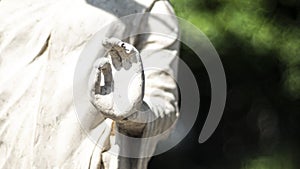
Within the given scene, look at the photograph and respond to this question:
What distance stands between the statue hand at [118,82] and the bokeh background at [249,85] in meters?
1.59

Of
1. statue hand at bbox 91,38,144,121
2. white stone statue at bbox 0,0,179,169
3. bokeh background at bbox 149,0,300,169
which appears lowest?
bokeh background at bbox 149,0,300,169

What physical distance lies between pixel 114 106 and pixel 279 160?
193 cm

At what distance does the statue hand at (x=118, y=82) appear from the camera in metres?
3.05

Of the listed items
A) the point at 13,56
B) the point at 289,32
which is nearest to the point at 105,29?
the point at 13,56

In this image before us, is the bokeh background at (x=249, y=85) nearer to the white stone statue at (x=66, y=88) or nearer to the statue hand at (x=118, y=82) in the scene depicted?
the white stone statue at (x=66, y=88)

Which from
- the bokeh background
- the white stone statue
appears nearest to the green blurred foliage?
the bokeh background

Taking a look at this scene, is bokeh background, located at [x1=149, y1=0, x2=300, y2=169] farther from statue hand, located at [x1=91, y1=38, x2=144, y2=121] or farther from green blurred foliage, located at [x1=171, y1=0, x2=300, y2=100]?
statue hand, located at [x1=91, y1=38, x2=144, y2=121]

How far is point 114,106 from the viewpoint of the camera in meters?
3.05

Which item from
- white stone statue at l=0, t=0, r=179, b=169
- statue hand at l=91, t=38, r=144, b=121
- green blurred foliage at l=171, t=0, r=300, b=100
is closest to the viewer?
statue hand at l=91, t=38, r=144, b=121

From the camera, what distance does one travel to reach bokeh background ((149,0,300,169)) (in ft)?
15.4

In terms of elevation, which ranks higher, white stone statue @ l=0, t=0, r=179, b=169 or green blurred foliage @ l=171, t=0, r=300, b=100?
white stone statue @ l=0, t=0, r=179, b=169

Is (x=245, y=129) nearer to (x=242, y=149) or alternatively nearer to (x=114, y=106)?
(x=242, y=149)

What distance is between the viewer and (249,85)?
492cm

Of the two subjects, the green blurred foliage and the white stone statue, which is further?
the green blurred foliage
